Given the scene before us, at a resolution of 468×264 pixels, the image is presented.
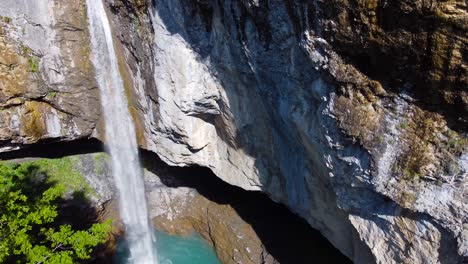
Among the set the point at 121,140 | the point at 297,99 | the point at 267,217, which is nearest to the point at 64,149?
the point at 121,140

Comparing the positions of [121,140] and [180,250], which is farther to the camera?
[180,250]

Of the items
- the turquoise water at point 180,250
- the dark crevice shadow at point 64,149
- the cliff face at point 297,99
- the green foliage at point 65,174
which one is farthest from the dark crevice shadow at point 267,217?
the green foliage at point 65,174

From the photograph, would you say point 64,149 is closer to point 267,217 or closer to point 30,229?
point 30,229

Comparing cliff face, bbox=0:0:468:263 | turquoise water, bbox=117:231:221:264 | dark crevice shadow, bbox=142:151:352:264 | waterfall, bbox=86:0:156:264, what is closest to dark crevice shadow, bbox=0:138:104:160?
waterfall, bbox=86:0:156:264

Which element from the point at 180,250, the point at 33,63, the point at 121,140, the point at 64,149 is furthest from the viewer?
the point at 64,149

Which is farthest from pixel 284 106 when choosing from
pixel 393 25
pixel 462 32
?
pixel 462 32

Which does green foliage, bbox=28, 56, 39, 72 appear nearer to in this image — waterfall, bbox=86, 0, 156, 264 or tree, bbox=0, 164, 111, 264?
waterfall, bbox=86, 0, 156, 264

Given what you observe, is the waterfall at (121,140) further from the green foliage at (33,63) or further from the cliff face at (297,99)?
the green foliage at (33,63)

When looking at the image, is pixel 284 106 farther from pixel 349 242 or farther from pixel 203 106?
pixel 349 242
